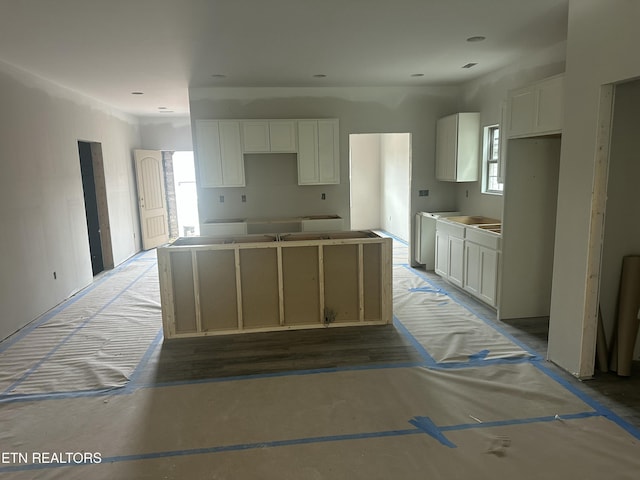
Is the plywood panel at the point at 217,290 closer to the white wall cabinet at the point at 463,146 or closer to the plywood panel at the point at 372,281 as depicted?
Result: the plywood panel at the point at 372,281

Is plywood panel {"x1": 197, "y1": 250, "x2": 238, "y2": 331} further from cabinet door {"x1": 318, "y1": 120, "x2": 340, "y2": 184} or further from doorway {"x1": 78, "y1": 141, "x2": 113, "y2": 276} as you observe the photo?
doorway {"x1": 78, "y1": 141, "x2": 113, "y2": 276}

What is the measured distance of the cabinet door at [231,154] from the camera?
6148 mm

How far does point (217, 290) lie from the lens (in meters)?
4.17

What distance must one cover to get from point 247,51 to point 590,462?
14.8ft

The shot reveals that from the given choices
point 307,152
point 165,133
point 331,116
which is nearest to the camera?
point 307,152

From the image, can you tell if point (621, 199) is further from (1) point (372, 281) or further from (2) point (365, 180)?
(2) point (365, 180)

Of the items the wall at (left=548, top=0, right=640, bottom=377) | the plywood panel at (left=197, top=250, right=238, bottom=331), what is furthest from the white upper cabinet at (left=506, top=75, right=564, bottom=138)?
the plywood panel at (left=197, top=250, right=238, bottom=331)

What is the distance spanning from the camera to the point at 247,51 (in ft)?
14.4

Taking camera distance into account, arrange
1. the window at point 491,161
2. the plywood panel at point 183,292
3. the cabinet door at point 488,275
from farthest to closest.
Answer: the window at point 491,161 → the cabinet door at point 488,275 → the plywood panel at point 183,292

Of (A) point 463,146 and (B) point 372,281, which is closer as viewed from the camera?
(B) point 372,281

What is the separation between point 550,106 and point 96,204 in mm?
6929

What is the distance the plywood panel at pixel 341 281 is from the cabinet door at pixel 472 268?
165 centimetres

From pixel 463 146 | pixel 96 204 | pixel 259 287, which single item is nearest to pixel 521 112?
pixel 463 146

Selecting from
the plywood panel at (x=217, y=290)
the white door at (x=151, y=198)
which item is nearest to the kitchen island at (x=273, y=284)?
the plywood panel at (x=217, y=290)
